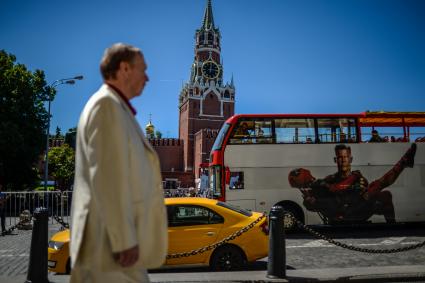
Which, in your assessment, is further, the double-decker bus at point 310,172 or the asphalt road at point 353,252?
the double-decker bus at point 310,172

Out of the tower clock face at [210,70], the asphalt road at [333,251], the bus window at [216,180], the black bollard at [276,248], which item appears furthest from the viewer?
the tower clock face at [210,70]

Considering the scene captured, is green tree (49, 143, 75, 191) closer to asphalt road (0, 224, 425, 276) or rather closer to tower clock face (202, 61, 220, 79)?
tower clock face (202, 61, 220, 79)

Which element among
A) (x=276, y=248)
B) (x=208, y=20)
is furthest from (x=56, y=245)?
(x=208, y=20)

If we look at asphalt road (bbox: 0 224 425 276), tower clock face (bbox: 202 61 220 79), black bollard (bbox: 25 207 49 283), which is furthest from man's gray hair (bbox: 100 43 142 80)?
tower clock face (bbox: 202 61 220 79)

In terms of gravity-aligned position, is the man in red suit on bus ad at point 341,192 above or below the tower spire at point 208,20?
below

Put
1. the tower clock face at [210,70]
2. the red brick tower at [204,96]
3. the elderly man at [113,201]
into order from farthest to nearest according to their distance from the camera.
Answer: the tower clock face at [210,70] → the red brick tower at [204,96] → the elderly man at [113,201]

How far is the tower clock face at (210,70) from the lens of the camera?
74.0m

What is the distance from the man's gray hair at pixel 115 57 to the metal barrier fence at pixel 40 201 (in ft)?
47.7

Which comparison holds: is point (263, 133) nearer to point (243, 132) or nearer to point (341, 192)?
point (243, 132)

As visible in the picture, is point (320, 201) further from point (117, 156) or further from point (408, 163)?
point (117, 156)

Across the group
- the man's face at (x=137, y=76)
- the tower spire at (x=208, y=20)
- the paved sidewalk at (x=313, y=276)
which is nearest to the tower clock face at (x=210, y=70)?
the tower spire at (x=208, y=20)

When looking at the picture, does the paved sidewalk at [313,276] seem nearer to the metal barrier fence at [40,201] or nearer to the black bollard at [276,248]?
the black bollard at [276,248]

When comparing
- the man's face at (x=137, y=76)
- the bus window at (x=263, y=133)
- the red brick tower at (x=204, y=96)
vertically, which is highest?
the red brick tower at (x=204, y=96)

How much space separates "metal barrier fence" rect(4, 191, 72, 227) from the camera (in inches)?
612
